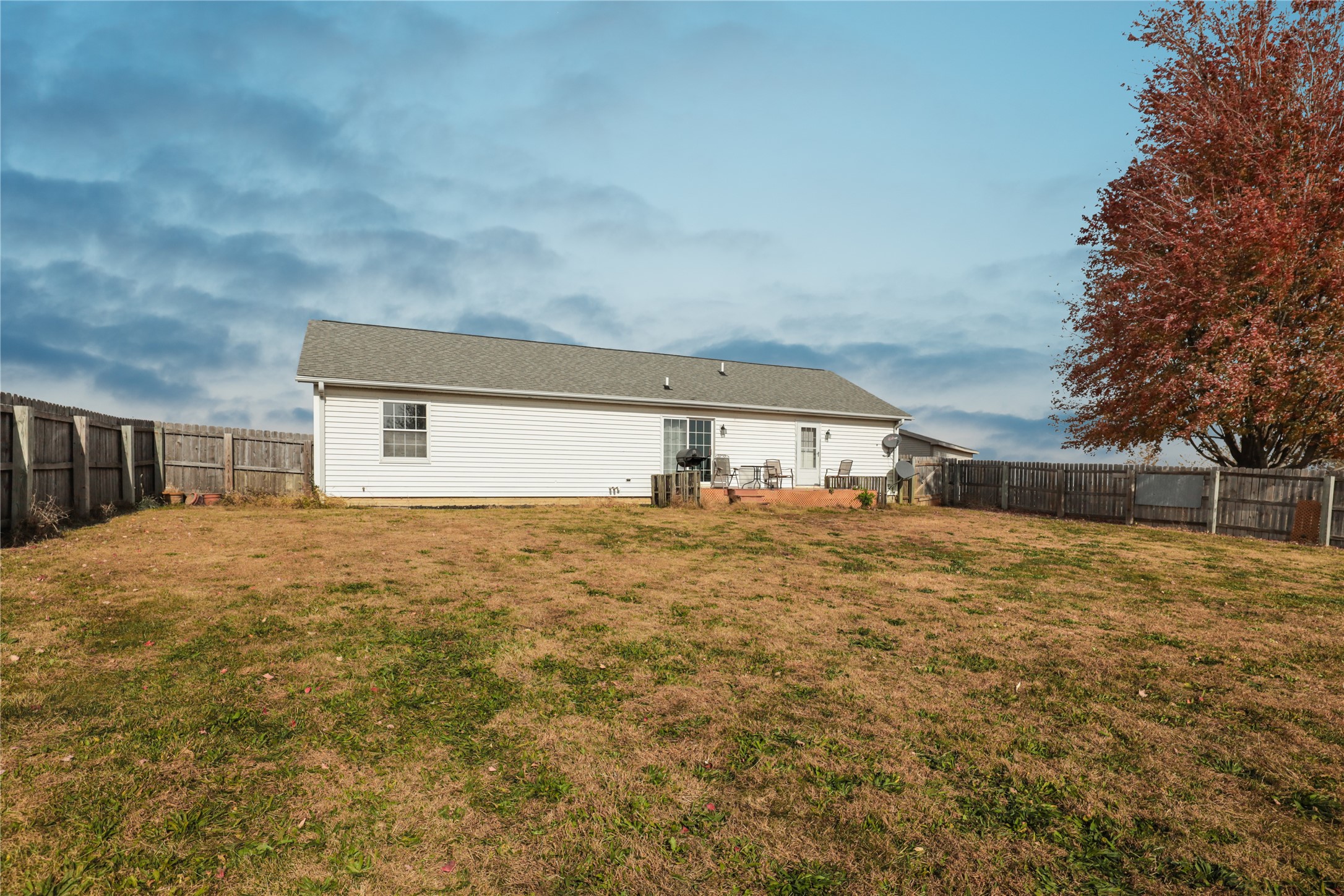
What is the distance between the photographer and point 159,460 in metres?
15.4

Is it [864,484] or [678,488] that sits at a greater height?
[678,488]

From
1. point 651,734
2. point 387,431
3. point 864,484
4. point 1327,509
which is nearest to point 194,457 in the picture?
point 387,431

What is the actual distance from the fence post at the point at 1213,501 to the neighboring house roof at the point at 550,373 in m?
9.13

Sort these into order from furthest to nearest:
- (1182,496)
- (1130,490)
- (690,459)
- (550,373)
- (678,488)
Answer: (550,373), (690,459), (1130,490), (678,488), (1182,496)

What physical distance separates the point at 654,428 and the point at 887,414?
9.01 meters

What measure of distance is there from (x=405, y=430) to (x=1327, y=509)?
21.4 metres

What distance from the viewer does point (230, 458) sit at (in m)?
16.1

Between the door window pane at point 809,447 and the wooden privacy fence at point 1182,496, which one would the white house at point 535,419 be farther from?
the wooden privacy fence at point 1182,496

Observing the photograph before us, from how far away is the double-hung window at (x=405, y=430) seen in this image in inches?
633

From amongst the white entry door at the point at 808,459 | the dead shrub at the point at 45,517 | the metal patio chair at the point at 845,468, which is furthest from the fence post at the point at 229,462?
the metal patio chair at the point at 845,468

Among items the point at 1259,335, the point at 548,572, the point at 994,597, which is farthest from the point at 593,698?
the point at 1259,335

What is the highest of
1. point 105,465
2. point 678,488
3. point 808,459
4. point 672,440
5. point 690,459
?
point 672,440

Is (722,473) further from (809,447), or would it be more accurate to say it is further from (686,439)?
(809,447)

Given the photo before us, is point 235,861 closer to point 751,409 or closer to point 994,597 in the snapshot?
point 994,597
